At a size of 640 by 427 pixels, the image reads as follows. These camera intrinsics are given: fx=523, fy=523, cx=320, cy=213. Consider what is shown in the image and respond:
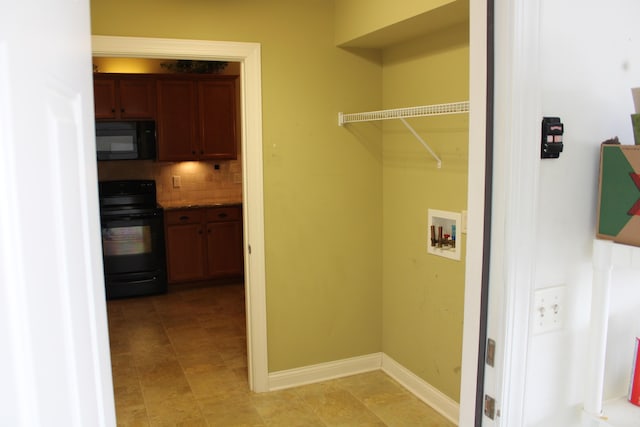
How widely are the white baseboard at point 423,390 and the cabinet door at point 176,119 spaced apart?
328cm

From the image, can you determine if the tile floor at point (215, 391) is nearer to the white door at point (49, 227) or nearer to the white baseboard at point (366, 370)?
the white baseboard at point (366, 370)

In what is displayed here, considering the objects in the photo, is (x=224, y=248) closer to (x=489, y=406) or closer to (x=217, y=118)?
(x=217, y=118)

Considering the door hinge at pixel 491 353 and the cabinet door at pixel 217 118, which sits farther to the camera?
the cabinet door at pixel 217 118

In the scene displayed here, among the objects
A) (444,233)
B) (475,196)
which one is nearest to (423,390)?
(444,233)

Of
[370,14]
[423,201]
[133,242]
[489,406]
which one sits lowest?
[133,242]

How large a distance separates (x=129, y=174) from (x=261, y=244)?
3.15m

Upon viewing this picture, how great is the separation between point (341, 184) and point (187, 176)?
306cm

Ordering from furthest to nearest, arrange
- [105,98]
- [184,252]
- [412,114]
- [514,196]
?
[184,252]
[105,98]
[412,114]
[514,196]

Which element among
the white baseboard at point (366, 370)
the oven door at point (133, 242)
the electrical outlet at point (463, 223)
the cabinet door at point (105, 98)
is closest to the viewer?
the electrical outlet at point (463, 223)

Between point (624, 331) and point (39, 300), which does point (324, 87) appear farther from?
point (39, 300)

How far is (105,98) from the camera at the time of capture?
5.41m

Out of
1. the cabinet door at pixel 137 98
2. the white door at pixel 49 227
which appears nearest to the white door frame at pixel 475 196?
the white door at pixel 49 227

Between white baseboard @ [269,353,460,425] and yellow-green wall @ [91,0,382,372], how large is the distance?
2.3 inches

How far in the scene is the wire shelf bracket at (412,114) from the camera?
2506mm
